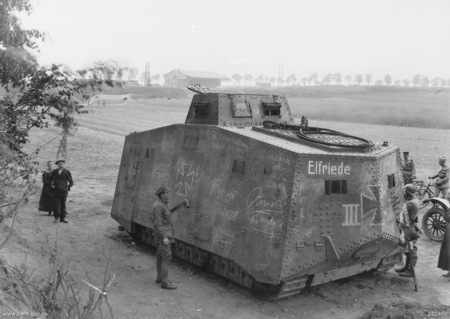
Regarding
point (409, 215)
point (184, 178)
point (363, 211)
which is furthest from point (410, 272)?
point (184, 178)

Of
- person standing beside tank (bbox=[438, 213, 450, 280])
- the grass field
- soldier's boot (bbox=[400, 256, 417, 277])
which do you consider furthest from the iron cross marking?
the grass field

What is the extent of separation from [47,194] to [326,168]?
8255mm

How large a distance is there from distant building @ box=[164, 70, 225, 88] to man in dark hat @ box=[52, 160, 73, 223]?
202ft

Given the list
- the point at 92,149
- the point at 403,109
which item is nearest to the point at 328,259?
the point at 92,149

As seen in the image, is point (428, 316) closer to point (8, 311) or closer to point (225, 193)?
point (225, 193)

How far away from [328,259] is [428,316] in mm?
1559

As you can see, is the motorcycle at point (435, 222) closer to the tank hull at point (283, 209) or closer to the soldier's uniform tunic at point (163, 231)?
the tank hull at point (283, 209)

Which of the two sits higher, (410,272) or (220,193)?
(220,193)

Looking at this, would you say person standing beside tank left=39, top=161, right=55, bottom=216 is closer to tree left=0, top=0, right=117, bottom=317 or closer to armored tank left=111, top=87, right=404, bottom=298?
tree left=0, top=0, right=117, bottom=317

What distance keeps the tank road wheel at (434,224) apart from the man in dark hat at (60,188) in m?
8.40

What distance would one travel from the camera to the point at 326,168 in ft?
26.2

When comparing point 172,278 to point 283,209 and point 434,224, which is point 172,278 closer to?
point 283,209

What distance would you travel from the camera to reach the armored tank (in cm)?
790

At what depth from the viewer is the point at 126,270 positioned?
9922 mm
